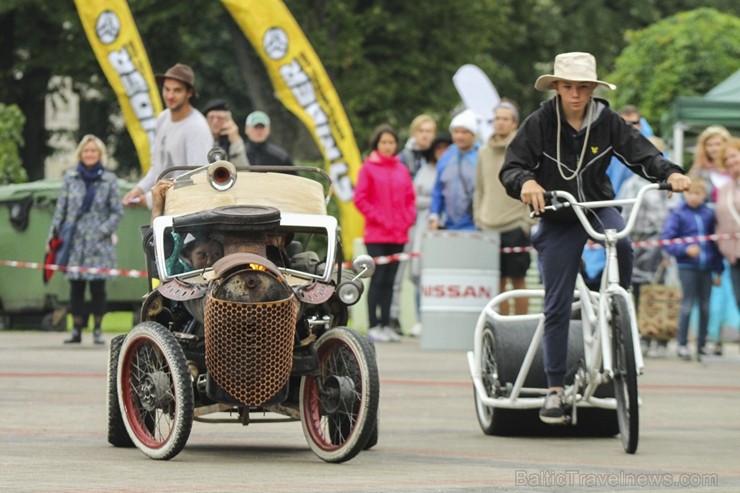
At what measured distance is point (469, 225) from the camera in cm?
1903

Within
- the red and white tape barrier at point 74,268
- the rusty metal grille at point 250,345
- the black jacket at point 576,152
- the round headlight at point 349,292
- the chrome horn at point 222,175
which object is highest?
the black jacket at point 576,152

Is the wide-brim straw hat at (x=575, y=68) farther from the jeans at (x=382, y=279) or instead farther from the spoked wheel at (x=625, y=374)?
the jeans at (x=382, y=279)

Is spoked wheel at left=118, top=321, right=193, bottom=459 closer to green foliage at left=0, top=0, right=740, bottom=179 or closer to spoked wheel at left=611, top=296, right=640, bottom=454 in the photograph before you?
spoked wheel at left=611, top=296, right=640, bottom=454

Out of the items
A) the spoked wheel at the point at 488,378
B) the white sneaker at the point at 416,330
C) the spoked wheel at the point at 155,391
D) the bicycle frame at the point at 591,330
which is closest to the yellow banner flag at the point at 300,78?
the white sneaker at the point at 416,330

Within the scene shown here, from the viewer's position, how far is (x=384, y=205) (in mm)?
19547

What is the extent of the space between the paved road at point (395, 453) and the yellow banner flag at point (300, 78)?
978 cm

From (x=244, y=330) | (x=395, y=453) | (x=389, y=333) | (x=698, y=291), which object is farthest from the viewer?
(x=389, y=333)

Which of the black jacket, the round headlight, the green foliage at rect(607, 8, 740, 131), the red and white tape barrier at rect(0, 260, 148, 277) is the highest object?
the green foliage at rect(607, 8, 740, 131)

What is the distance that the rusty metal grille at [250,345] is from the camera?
8.70 meters

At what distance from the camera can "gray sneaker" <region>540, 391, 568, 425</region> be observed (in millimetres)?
9742

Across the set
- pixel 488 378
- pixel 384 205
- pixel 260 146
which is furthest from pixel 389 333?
pixel 488 378

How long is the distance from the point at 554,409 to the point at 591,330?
45 centimetres

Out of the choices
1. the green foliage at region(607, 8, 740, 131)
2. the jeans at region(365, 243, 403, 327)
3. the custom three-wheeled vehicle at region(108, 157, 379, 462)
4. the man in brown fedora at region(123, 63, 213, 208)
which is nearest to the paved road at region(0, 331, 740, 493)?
the custom three-wheeled vehicle at region(108, 157, 379, 462)

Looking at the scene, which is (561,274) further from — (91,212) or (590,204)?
(91,212)
